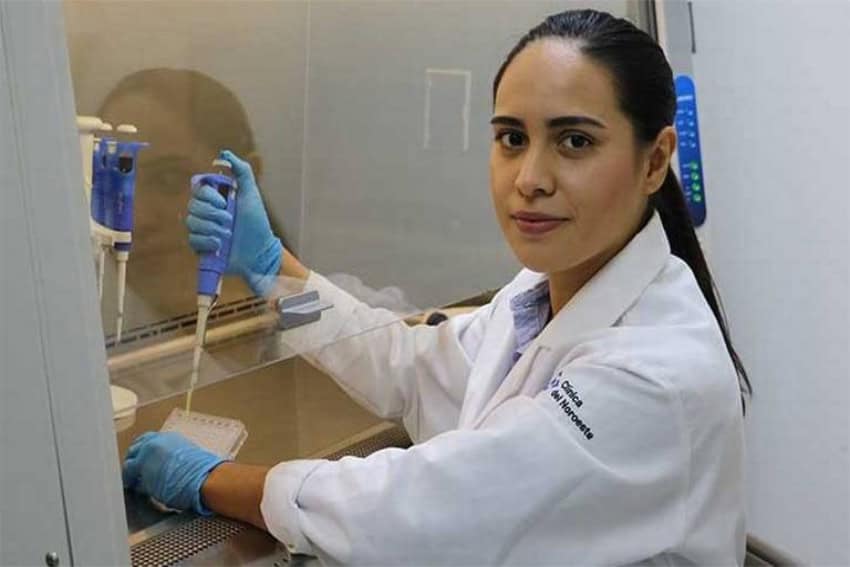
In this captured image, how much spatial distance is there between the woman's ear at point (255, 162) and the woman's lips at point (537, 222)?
A: 0.52 metres

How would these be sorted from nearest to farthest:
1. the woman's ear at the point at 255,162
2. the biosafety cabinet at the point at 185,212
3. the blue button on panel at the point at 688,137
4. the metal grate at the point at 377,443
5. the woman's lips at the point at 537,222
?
the biosafety cabinet at the point at 185,212
the woman's lips at the point at 537,222
the metal grate at the point at 377,443
the woman's ear at the point at 255,162
the blue button on panel at the point at 688,137

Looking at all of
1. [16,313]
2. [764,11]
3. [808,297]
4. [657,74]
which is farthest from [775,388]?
[16,313]

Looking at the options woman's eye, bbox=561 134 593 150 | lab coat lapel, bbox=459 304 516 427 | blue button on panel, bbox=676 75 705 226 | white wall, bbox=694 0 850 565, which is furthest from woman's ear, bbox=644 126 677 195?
white wall, bbox=694 0 850 565

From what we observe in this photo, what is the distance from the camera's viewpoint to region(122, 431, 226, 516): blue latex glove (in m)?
1.12

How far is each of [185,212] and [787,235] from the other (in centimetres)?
120

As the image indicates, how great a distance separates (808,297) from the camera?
191 cm

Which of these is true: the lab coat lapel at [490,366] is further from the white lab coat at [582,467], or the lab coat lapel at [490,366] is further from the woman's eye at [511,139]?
the woman's eye at [511,139]

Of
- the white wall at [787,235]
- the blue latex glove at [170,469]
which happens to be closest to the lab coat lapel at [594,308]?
the blue latex glove at [170,469]

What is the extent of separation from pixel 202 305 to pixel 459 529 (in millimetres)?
462

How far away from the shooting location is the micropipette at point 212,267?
124cm

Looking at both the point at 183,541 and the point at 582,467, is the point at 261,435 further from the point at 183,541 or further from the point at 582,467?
the point at 582,467

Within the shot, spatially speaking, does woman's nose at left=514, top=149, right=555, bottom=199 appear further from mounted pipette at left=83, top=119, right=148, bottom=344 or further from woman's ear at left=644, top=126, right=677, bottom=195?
mounted pipette at left=83, top=119, right=148, bottom=344

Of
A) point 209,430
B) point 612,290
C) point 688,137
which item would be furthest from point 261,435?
point 688,137

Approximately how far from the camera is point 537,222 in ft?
3.69
